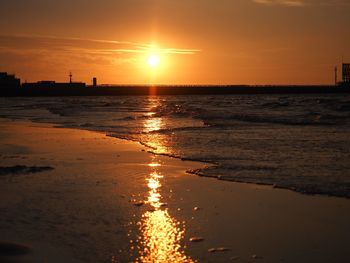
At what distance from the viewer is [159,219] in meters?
6.26

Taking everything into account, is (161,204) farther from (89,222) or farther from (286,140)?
(286,140)

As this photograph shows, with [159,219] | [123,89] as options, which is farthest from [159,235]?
[123,89]

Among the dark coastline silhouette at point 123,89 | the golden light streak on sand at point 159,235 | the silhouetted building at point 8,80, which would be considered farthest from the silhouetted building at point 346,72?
the golden light streak on sand at point 159,235

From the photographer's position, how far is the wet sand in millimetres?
→ 5047

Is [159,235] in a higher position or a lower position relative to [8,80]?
lower

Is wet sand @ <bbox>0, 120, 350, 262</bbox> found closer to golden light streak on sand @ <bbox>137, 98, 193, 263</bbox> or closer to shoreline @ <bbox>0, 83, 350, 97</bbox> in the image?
golden light streak on sand @ <bbox>137, 98, 193, 263</bbox>

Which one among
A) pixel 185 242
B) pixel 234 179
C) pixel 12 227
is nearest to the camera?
pixel 185 242

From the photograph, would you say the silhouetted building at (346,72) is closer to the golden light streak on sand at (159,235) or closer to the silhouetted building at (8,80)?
the silhouetted building at (8,80)

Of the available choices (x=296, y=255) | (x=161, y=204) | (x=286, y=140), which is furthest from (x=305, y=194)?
(x=286, y=140)

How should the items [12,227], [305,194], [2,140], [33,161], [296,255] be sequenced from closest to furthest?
1. [296,255]
2. [12,227]
3. [305,194]
4. [33,161]
5. [2,140]

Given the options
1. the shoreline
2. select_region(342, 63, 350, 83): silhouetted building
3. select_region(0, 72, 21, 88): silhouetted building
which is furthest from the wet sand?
select_region(342, 63, 350, 83): silhouetted building

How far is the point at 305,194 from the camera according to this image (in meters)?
7.70

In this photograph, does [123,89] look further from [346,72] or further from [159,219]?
[159,219]

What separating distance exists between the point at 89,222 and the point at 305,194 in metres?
3.47
